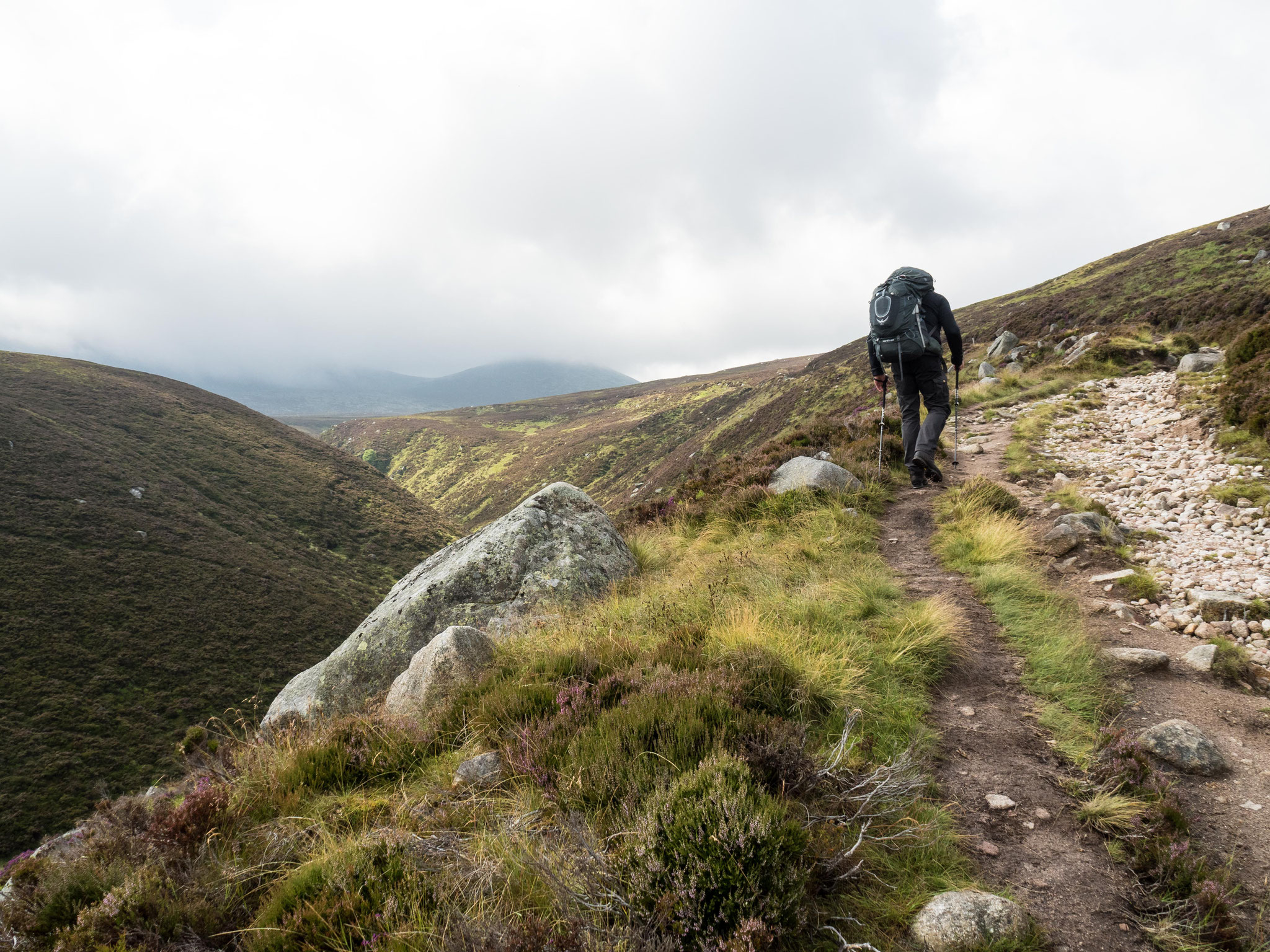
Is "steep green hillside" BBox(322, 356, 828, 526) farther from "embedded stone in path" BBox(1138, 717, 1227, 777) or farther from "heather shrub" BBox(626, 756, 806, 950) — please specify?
"heather shrub" BBox(626, 756, 806, 950)

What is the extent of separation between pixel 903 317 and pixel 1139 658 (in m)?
5.78

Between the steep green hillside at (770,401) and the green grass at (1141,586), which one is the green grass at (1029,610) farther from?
the steep green hillside at (770,401)

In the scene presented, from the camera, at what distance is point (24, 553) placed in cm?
3647

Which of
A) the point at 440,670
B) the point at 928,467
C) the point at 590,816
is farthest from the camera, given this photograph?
the point at 928,467

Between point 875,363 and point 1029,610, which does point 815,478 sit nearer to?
point 875,363

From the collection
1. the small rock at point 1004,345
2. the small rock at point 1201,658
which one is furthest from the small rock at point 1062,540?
the small rock at point 1004,345

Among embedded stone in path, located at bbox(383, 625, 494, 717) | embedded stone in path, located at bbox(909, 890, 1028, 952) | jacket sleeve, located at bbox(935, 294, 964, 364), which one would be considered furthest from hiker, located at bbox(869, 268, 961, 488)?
embedded stone in path, located at bbox(909, 890, 1028, 952)

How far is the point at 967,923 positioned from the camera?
2230 millimetres

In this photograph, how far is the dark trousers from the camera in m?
8.66

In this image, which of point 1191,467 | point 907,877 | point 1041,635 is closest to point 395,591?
point 907,877

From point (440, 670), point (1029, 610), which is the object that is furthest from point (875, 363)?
point (440, 670)

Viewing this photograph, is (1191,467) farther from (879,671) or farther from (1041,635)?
(879,671)

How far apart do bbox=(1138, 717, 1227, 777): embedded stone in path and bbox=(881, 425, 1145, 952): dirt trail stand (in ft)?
1.93

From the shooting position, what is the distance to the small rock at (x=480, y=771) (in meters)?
3.45
